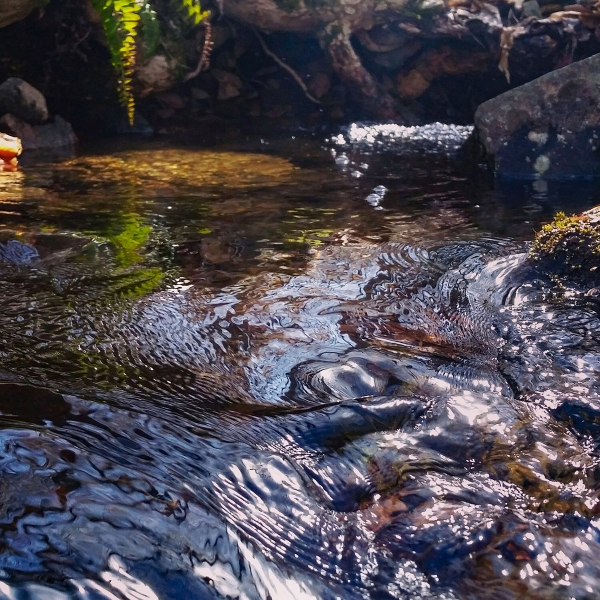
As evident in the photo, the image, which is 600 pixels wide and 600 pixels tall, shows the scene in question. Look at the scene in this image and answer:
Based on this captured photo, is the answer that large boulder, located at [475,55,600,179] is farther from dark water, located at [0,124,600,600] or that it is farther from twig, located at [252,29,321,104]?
twig, located at [252,29,321,104]

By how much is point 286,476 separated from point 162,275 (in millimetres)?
2074

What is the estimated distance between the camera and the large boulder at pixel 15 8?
23.3 feet

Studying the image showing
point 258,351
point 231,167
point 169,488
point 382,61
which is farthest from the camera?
point 382,61

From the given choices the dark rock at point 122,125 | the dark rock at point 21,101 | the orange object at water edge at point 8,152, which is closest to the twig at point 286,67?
the dark rock at point 122,125

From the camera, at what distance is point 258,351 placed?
2904mm

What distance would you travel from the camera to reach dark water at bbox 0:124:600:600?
165cm

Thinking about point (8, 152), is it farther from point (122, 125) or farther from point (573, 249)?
point (573, 249)

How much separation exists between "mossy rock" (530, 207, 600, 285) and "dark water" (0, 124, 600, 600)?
0.50 feet

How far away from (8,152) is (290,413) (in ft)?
19.1

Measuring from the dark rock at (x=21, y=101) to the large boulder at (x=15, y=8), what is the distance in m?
0.87

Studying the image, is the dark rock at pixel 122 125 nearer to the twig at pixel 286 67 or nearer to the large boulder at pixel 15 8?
the large boulder at pixel 15 8

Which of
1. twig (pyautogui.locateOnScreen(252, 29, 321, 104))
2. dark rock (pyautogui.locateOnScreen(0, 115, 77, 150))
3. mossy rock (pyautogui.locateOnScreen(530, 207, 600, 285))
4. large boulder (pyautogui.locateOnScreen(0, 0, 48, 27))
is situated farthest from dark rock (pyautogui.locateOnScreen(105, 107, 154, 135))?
mossy rock (pyautogui.locateOnScreen(530, 207, 600, 285))

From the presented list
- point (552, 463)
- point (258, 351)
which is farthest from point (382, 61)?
point (552, 463)

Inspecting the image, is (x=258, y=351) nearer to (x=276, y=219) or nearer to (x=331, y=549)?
(x=331, y=549)
